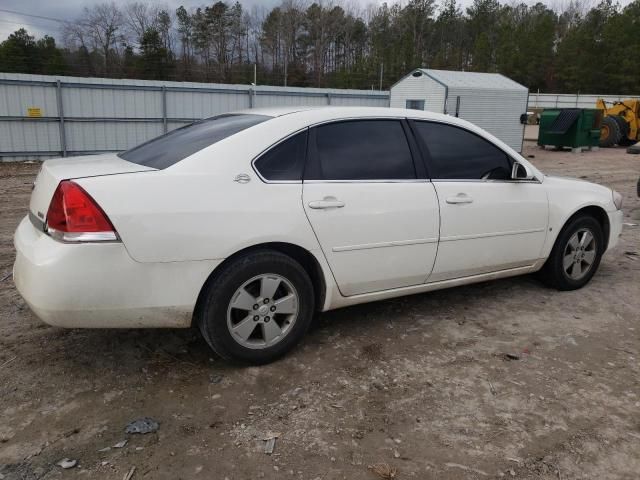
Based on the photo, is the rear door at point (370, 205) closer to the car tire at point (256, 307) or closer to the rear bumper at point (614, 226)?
the car tire at point (256, 307)

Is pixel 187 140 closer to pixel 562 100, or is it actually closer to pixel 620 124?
pixel 620 124

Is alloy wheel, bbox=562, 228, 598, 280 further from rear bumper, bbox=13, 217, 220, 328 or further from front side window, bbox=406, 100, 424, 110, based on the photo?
front side window, bbox=406, 100, 424, 110

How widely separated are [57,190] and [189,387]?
126 cm

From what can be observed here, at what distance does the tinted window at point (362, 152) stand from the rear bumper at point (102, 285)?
949mm

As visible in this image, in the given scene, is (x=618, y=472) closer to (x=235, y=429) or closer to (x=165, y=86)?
(x=235, y=429)

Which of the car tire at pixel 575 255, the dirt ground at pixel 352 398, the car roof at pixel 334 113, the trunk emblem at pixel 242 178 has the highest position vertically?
the car roof at pixel 334 113

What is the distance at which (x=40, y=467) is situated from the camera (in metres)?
2.36

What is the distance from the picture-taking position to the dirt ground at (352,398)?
243 cm

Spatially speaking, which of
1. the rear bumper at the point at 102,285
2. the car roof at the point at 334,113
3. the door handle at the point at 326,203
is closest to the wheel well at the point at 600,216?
the car roof at the point at 334,113

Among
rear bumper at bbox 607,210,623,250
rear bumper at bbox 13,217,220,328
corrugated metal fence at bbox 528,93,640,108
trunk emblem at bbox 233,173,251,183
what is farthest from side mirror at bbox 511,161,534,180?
corrugated metal fence at bbox 528,93,640,108

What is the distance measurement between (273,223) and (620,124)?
2285 centimetres

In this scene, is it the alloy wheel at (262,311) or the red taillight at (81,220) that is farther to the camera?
the alloy wheel at (262,311)

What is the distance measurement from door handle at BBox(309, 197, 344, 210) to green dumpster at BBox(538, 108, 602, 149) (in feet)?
63.2

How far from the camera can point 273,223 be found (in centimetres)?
304
